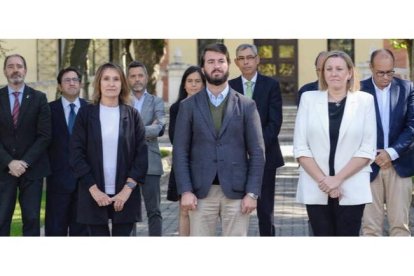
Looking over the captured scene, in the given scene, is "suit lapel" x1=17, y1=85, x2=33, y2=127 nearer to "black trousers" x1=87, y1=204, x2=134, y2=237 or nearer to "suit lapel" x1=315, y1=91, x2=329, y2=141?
"black trousers" x1=87, y1=204, x2=134, y2=237

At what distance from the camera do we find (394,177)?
1070 cm

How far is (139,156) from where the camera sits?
9.66 metres

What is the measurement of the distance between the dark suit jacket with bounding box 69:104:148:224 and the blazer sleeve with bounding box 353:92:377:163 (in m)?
2.02

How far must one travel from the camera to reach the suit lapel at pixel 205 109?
9.08 meters

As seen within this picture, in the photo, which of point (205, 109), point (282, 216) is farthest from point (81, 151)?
point (282, 216)

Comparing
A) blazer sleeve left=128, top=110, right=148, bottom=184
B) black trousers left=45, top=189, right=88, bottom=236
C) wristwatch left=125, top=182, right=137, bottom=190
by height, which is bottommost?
black trousers left=45, top=189, right=88, bottom=236

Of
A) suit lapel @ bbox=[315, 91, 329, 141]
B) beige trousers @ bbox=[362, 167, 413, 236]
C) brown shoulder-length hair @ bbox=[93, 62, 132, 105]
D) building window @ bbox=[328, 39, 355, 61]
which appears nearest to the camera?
suit lapel @ bbox=[315, 91, 329, 141]

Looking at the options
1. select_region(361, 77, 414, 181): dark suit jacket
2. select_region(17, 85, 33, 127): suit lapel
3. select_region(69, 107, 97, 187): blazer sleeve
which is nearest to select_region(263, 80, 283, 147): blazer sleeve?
select_region(361, 77, 414, 181): dark suit jacket

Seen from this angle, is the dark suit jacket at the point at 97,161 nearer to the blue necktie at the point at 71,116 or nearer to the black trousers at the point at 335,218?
the blue necktie at the point at 71,116

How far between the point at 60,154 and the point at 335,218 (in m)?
3.40

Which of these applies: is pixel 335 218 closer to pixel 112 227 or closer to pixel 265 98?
pixel 112 227

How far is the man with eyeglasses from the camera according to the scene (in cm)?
1052

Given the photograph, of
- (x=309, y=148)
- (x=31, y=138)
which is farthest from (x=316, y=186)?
(x=31, y=138)

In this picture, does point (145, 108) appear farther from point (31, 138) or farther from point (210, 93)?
point (210, 93)
